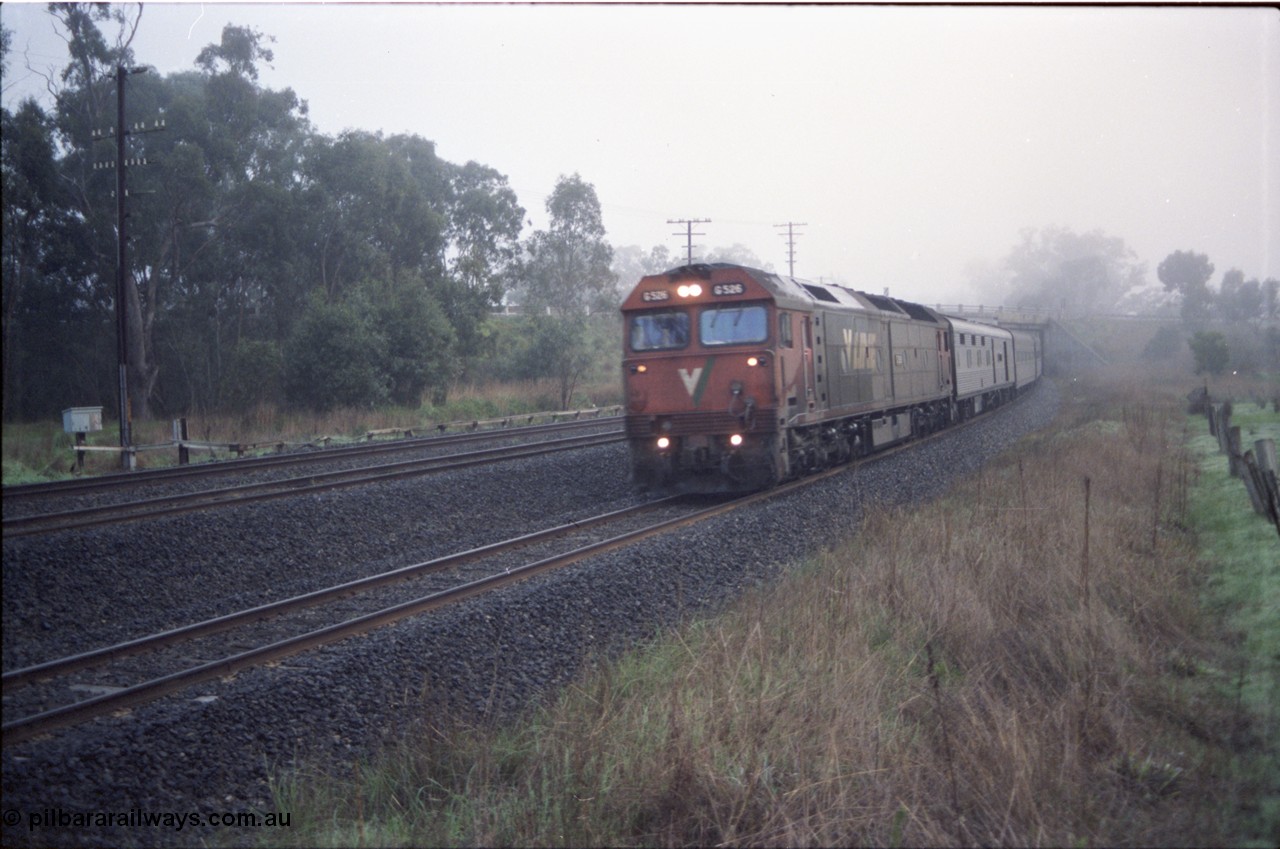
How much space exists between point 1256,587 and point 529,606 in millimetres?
5537

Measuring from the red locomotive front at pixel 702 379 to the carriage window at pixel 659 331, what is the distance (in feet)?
0.05

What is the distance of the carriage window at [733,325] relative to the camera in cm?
1312

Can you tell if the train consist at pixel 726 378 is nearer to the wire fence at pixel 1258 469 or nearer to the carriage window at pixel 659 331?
the carriage window at pixel 659 331

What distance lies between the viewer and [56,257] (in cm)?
527

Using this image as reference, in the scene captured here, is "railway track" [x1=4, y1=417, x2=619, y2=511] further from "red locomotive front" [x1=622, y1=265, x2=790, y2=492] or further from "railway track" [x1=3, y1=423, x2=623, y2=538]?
"red locomotive front" [x1=622, y1=265, x2=790, y2=492]

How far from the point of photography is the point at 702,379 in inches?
524

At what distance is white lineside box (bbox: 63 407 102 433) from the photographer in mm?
5039

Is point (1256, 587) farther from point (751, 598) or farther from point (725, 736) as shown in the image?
point (725, 736)

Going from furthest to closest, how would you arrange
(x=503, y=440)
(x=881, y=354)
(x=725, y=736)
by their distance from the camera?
(x=503, y=440), (x=881, y=354), (x=725, y=736)

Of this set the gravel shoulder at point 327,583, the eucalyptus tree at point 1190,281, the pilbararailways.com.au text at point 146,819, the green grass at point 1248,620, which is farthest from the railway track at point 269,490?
the eucalyptus tree at point 1190,281

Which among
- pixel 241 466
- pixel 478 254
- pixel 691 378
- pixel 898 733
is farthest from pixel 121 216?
pixel 478 254

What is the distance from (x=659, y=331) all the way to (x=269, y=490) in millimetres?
5725

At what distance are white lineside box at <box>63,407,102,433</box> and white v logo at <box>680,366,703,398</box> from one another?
876 centimetres

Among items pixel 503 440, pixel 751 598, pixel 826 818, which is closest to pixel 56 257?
pixel 826 818
